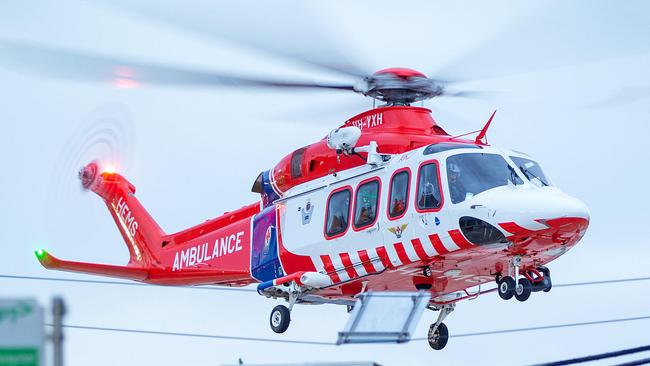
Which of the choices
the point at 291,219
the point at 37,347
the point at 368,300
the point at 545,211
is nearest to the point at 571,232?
the point at 545,211

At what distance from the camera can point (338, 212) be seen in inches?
636

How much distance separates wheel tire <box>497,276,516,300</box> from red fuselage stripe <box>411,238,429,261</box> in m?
1.11

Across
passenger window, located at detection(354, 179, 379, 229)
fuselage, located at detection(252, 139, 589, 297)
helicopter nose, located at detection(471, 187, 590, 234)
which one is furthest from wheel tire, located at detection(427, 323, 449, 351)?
helicopter nose, located at detection(471, 187, 590, 234)

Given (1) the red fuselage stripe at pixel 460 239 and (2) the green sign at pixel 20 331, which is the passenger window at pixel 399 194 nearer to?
(1) the red fuselage stripe at pixel 460 239

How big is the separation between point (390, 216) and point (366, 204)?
1.75 ft

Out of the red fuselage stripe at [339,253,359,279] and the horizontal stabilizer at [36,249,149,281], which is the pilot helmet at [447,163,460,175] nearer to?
the red fuselage stripe at [339,253,359,279]

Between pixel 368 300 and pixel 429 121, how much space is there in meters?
8.94

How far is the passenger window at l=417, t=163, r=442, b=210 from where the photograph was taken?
1489 cm

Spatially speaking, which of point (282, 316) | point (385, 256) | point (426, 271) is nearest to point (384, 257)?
point (385, 256)

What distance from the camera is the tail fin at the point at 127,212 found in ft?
69.6

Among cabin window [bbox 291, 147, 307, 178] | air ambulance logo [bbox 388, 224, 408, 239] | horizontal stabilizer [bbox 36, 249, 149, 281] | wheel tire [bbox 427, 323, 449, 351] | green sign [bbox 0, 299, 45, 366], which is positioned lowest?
green sign [bbox 0, 299, 45, 366]

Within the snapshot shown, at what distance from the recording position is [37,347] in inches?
183

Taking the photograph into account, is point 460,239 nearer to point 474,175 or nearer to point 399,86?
point 474,175

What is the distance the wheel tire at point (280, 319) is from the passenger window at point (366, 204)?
5.86 feet
